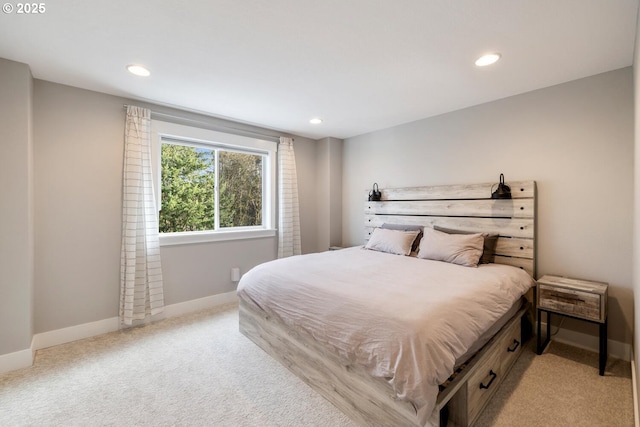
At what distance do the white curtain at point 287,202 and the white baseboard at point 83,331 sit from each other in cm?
100

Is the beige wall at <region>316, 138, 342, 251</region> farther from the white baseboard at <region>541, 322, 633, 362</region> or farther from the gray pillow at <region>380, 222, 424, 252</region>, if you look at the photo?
the white baseboard at <region>541, 322, 633, 362</region>

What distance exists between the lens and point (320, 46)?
196 cm

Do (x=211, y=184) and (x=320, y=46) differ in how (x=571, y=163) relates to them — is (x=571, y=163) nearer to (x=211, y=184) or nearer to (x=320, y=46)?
(x=320, y=46)

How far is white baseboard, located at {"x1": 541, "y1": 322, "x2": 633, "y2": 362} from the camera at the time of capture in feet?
7.40

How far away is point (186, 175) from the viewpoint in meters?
3.52

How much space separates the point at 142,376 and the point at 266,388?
97cm

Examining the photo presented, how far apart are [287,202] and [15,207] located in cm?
272

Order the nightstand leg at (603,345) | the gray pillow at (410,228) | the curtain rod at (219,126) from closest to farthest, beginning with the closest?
the nightstand leg at (603,345), the curtain rod at (219,126), the gray pillow at (410,228)

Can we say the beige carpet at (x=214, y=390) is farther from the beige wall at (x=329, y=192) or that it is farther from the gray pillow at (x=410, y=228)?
the beige wall at (x=329, y=192)

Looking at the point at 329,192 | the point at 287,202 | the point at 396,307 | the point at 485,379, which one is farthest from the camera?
the point at 329,192

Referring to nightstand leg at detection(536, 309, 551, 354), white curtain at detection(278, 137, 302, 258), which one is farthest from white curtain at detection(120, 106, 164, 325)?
nightstand leg at detection(536, 309, 551, 354)

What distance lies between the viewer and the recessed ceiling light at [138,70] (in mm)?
2252

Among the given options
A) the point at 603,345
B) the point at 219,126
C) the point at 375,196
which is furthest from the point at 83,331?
the point at 603,345

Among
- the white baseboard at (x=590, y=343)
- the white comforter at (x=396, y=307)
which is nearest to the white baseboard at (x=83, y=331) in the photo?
the white comforter at (x=396, y=307)
